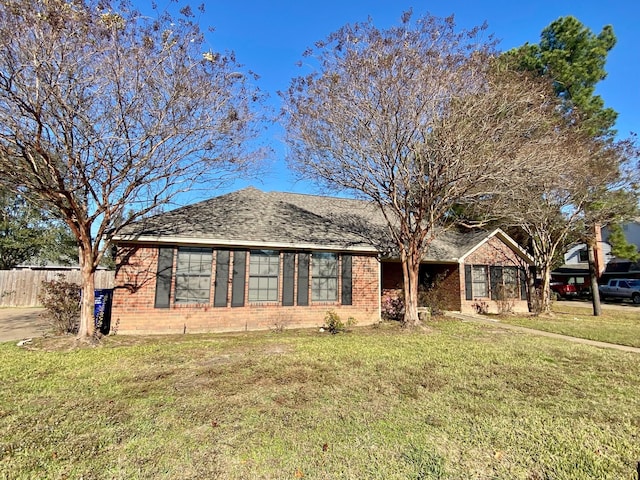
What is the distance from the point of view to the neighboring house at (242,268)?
33.1ft

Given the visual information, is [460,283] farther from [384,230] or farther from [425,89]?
[425,89]

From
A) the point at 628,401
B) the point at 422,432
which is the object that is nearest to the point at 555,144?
the point at 628,401

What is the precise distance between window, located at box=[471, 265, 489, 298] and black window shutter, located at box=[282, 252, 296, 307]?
A: 31.1ft

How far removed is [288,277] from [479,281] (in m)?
10.1

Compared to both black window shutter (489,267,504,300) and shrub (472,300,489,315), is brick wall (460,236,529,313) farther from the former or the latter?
black window shutter (489,267,504,300)

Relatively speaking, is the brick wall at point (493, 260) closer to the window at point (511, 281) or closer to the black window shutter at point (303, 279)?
the window at point (511, 281)

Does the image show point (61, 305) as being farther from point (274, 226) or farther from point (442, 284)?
point (442, 284)

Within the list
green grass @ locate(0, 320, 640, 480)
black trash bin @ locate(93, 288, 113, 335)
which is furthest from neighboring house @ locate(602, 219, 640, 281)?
black trash bin @ locate(93, 288, 113, 335)

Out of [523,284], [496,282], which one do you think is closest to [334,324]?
[496,282]

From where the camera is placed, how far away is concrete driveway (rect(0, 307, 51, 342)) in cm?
983

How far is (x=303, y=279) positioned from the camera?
11750 mm

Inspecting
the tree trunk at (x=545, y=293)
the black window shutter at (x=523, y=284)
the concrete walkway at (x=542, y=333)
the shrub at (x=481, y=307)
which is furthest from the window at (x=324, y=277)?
the black window shutter at (x=523, y=284)

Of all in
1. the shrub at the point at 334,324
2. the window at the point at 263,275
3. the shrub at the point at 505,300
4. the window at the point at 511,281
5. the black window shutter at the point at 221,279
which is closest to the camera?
the black window shutter at the point at 221,279

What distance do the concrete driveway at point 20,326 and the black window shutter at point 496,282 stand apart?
58.1 ft
